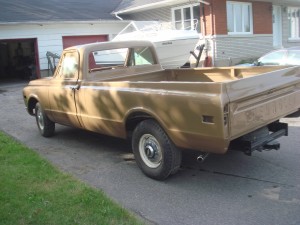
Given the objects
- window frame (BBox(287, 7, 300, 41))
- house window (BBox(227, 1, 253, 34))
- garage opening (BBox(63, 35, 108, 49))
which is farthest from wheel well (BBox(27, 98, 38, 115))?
window frame (BBox(287, 7, 300, 41))

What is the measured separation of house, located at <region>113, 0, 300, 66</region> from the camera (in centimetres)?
1875

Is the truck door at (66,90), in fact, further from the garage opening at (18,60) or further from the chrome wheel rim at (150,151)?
the garage opening at (18,60)

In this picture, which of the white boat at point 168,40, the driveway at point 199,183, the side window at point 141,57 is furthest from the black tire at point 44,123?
the white boat at point 168,40

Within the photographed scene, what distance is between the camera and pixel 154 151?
5.23m

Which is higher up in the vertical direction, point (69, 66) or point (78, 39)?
point (78, 39)

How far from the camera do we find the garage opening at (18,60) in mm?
21456

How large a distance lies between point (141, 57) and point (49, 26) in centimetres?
1262

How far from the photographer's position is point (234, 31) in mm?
20078

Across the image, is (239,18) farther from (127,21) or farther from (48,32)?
(48,32)

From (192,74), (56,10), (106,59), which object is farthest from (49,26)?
(192,74)

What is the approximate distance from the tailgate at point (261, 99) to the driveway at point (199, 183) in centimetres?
75

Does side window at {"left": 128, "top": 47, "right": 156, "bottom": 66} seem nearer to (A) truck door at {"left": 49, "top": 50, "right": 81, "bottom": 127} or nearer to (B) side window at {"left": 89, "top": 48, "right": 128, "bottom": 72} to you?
(B) side window at {"left": 89, "top": 48, "right": 128, "bottom": 72}

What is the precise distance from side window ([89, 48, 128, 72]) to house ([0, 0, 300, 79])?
11.1m

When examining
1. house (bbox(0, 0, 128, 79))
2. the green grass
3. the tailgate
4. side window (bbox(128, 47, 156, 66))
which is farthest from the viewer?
house (bbox(0, 0, 128, 79))
